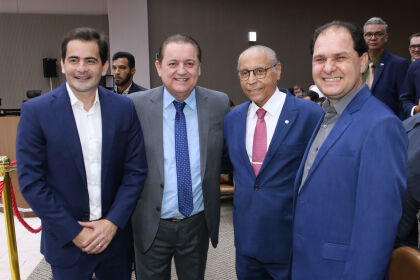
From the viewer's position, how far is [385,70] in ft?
10.00

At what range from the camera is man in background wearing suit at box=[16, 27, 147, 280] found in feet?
4.99

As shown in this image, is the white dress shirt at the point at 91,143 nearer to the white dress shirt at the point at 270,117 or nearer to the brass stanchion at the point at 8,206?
the white dress shirt at the point at 270,117

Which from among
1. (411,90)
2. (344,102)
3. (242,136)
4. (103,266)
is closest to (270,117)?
(242,136)

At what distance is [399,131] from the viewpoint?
109 centimetres

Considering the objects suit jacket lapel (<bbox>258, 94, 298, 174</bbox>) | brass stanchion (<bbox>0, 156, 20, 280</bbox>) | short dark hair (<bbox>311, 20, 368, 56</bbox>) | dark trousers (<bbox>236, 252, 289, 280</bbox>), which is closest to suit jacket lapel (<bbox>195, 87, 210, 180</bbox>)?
suit jacket lapel (<bbox>258, 94, 298, 174</bbox>)

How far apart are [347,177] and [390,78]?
2.30m

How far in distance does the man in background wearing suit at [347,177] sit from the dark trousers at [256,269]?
0.29m

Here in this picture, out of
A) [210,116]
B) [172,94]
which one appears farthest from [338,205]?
[172,94]

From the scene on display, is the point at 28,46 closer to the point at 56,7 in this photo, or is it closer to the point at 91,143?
the point at 56,7

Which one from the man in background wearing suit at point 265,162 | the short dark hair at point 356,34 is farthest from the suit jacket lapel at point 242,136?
the short dark hair at point 356,34

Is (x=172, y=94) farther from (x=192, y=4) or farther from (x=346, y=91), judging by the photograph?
(x=192, y=4)

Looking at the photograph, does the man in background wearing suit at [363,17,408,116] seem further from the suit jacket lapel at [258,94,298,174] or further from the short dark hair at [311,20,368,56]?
the short dark hair at [311,20,368,56]

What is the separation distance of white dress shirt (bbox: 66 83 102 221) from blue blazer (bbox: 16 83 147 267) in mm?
30

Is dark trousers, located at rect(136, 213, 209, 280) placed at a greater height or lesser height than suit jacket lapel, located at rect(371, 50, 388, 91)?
lesser
